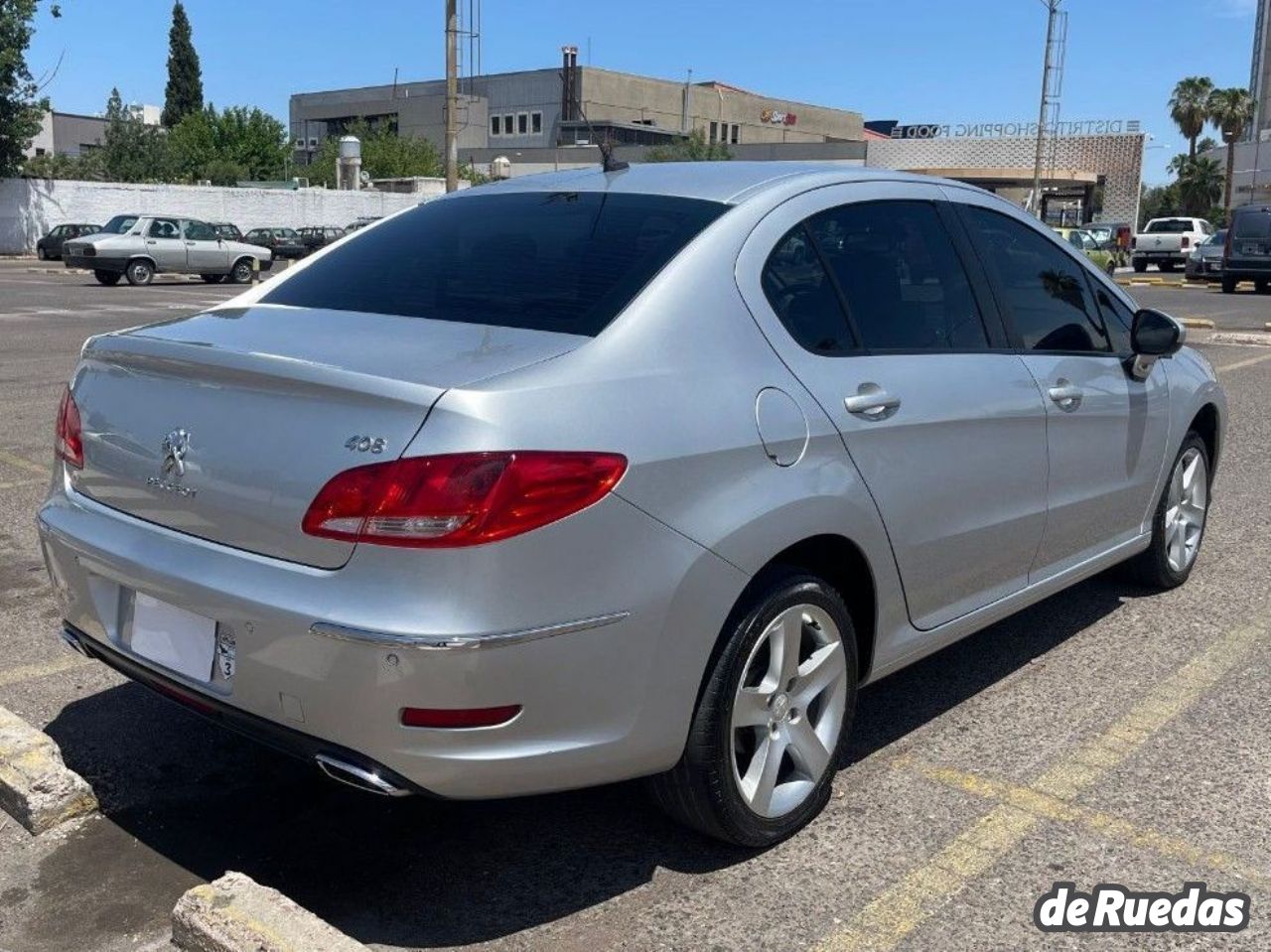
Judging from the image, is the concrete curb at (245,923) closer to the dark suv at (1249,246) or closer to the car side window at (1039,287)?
the car side window at (1039,287)

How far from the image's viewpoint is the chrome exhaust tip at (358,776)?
8.50 feet

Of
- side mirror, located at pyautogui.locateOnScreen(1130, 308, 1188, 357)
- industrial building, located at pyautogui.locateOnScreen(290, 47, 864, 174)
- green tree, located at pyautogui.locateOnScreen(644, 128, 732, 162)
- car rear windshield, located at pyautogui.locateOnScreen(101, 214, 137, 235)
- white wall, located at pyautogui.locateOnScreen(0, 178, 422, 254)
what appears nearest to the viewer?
side mirror, located at pyautogui.locateOnScreen(1130, 308, 1188, 357)

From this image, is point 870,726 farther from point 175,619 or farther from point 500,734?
point 175,619

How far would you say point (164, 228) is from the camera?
29562mm

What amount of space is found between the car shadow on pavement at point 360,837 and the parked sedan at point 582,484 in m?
0.31

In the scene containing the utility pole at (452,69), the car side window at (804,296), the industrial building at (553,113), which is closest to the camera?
the car side window at (804,296)

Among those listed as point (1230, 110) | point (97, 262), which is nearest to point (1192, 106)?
point (1230, 110)

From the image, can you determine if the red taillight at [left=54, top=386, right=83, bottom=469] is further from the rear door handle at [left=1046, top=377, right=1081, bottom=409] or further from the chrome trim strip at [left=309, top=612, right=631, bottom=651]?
the rear door handle at [left=1046, top=377, right=1081, bottom=409]

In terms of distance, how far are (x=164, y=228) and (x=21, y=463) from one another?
78.3 ft

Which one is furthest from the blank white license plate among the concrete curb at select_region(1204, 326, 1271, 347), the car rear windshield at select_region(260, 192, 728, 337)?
the concrete curb at select_region(1204, 326, 1271, 347)

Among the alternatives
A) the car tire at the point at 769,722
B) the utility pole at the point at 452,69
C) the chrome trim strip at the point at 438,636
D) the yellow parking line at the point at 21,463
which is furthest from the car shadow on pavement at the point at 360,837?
the utility pole at the point at 452,69

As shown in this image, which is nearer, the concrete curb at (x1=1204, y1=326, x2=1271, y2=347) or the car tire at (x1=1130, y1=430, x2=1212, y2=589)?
the car tire at (x1=1130, y1=430, x2=1212, y2=589)

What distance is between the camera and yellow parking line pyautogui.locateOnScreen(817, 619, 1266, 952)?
2854mm

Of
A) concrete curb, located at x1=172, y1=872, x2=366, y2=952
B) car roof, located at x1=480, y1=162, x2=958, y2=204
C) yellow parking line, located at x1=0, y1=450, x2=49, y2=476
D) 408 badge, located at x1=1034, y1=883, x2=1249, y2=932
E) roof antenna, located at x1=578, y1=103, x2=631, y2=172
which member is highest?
roof antenna, located at x1=578, y1=103, x2=631, y2=172
